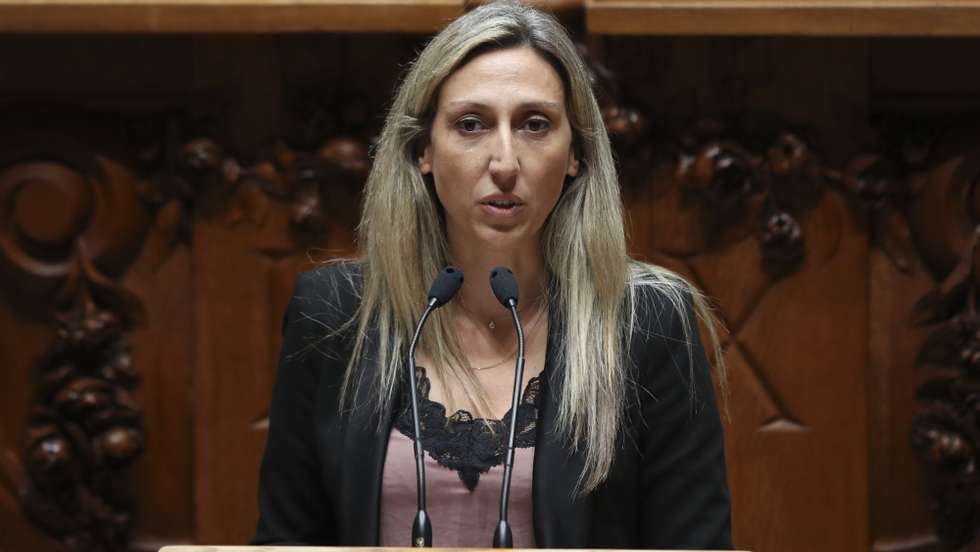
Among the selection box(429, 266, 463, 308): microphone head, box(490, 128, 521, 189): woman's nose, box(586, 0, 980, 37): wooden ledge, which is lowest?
box(429, 266, 463, 308): microphone head

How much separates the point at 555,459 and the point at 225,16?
4.12ft

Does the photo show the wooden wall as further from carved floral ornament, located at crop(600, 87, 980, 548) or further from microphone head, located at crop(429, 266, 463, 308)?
microphone head, located at crop(429, 266, 463, 308)

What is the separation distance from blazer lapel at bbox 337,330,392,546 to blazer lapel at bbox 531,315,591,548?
0.19 meters

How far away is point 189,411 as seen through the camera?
2.75m

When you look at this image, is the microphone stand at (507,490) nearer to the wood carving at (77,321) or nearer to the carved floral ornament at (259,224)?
the carved floral ornament at (259,224)

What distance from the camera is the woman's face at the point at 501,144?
1.77 meters

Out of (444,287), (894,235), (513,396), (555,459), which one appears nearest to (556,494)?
(555,459)

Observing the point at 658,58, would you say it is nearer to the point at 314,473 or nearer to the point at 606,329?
the point at 606,329

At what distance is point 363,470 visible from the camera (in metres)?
1.75

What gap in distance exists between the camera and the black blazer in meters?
1.74

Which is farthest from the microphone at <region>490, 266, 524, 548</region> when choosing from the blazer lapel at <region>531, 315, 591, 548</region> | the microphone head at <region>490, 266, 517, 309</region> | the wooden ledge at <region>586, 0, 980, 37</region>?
the wooden ledge at <region>586, 0, 980, 37</region>

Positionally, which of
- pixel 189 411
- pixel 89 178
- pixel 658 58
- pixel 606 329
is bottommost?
pixel 189 411

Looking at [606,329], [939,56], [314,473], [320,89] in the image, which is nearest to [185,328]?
[320,89]

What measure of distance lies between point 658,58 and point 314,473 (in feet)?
3.89
